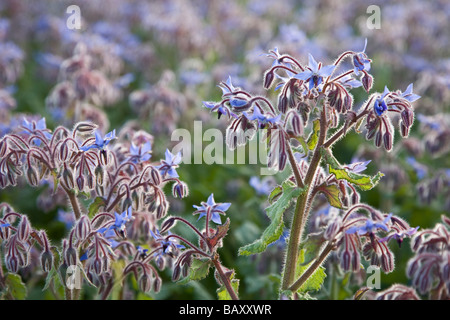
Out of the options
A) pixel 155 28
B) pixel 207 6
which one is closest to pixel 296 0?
pixel 207 6

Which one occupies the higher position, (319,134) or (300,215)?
(319,134)

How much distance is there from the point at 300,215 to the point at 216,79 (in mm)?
3292

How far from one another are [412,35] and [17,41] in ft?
14.6

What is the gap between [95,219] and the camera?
2.25m

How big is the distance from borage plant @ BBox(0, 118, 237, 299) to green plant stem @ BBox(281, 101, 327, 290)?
221mm

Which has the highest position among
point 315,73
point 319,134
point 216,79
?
point 216,79

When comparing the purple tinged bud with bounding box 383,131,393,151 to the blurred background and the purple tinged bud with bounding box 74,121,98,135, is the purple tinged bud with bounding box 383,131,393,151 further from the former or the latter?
the purple tinged bud with bounding box 74,121,98,135

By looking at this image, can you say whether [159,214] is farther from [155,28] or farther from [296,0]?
[296,0]

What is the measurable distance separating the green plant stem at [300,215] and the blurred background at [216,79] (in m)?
0.40

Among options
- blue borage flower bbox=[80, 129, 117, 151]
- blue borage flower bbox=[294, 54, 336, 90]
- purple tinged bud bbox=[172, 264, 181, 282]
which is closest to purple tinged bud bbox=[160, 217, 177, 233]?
purple tinged bud bbox=[172, 264, 181, 282]

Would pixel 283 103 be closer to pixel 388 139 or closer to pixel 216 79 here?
pixel 388 139

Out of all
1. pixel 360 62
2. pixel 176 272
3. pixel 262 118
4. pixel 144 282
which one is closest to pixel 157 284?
pixel 144 282

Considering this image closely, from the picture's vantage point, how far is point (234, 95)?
6.75ft

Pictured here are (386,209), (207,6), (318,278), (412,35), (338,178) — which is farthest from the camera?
(207,6)
